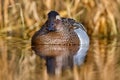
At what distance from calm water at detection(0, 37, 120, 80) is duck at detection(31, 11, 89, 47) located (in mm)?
88

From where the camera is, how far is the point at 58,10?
884cm

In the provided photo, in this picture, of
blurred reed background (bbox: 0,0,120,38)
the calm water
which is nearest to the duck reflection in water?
the calm water

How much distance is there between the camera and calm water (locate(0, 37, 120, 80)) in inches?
227

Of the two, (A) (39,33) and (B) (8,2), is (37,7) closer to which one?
(B) (8,2)

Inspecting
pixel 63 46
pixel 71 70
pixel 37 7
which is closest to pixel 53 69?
pixel 71 70

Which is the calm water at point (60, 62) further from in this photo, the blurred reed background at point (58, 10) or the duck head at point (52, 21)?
the blurred reed background at point (58, 10)

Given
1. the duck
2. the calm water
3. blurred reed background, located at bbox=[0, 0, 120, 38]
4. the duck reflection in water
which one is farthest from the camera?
blurred reed background, located at bbox=[0, 0, 120, 38]

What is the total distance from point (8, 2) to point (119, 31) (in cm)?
153

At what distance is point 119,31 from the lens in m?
8.90

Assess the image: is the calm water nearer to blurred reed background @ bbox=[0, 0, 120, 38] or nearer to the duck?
the duck

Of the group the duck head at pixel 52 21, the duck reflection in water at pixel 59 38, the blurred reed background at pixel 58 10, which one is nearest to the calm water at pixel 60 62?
the duck reflection in water at pixel 59 38

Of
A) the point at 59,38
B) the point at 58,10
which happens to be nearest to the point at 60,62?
the point at 59,38

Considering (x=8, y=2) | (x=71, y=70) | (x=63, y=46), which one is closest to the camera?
(x=71, y=70)

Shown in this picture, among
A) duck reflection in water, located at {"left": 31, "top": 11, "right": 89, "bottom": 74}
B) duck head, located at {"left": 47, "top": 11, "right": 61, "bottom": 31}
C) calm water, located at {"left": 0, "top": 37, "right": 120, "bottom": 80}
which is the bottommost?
calm water, located at {"left": 0, "top": 37, "right": 120, "bottom": 80}
